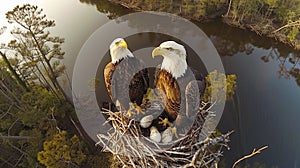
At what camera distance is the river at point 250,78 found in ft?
35.5

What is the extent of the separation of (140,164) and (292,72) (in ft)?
42.2

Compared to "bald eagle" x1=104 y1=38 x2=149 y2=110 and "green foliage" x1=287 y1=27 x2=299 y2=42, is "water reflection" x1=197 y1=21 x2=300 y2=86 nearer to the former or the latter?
"green foliage" x1=287 y1=27 x2=299 y2=42

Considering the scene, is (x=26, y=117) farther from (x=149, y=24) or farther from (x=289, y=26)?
(x=289, y=26)

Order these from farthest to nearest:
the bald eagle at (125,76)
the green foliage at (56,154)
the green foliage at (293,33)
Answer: the green foliage at (293,33) → the green foliage at (56,154) → the bald eagle at (125,76)

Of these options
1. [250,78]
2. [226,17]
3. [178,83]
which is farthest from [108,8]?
[178,83]

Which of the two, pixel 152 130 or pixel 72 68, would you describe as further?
pixel 72 68

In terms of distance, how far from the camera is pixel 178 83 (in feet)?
12.2

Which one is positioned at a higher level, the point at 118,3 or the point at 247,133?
the point at 118,3

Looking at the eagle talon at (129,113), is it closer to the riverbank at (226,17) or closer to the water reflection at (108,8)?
the riverbank at (226,17)

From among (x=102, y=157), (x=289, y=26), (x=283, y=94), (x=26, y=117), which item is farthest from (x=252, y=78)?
(x=26, y=117)

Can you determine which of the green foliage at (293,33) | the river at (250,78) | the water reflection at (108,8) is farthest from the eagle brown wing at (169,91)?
the water reflection at (108,8)

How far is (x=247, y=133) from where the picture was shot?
36.8ft

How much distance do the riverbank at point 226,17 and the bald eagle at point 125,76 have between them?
12.9 metres

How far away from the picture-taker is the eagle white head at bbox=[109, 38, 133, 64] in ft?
12.4
